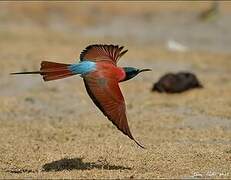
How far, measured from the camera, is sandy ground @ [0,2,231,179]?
21.1 ft

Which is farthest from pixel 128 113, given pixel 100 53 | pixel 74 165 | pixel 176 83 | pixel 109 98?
pixel 109 98

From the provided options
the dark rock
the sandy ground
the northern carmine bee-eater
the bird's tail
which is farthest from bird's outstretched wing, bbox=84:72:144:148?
the dark rock

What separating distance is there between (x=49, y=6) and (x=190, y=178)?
22525mm

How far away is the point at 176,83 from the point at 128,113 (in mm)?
1962

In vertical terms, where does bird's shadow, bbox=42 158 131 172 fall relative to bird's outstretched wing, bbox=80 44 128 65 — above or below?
below

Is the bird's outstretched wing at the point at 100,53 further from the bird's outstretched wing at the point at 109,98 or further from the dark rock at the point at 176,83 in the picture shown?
the dark rock at the point at 176,83

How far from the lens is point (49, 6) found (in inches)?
1081

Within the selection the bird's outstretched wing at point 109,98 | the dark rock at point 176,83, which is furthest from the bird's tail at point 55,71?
the dark rock at point 176,83

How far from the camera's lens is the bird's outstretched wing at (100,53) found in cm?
609

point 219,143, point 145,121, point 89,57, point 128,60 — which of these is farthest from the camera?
point 128,60

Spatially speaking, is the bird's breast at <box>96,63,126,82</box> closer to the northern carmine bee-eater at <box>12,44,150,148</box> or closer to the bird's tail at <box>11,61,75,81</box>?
the northern carmine bee-eater at <box>12,44,150,148</box>

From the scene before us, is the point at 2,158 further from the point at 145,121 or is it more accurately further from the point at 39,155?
the point at 145,121

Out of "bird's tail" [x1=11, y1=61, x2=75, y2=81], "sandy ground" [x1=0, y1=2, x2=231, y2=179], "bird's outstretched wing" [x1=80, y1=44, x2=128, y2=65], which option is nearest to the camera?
"bird's tail" [x1=11, y1=61, x2=75, y2=81]

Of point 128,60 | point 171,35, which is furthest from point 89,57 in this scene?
point 171,35
